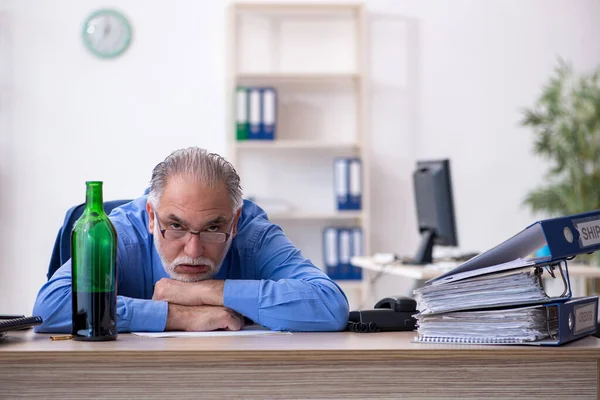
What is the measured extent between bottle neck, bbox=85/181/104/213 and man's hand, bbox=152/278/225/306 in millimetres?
319

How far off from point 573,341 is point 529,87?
427 centimetres

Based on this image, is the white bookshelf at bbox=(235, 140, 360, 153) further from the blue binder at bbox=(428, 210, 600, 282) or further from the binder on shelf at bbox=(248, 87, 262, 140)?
the blue binder at bbox=(428, 210, 600, 282)

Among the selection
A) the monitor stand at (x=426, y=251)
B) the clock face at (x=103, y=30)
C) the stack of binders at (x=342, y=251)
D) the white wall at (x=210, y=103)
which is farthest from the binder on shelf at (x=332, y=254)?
the clock face at (x=103, y=30)

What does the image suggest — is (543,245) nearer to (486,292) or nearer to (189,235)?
(486,292)

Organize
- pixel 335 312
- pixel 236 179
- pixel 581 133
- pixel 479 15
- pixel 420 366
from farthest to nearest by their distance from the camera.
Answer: pixel 479 15 < pixel 581 133 < pixel 236 179 < pixel 335 312 < pixel 420 366

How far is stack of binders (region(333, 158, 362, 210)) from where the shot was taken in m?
5.11

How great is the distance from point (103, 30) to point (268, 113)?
1182mm

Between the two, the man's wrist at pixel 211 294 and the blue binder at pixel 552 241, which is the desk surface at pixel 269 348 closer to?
the blue binder at pixel 552 241

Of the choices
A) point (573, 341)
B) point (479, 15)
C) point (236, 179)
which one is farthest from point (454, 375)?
point (479, 15)

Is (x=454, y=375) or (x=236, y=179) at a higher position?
(x=236, y=179)

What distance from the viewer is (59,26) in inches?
209

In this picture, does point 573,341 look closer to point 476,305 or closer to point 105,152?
point 476,305

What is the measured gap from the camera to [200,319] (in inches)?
69.5

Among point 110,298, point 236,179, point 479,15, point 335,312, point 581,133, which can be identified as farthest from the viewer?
point 479,15
